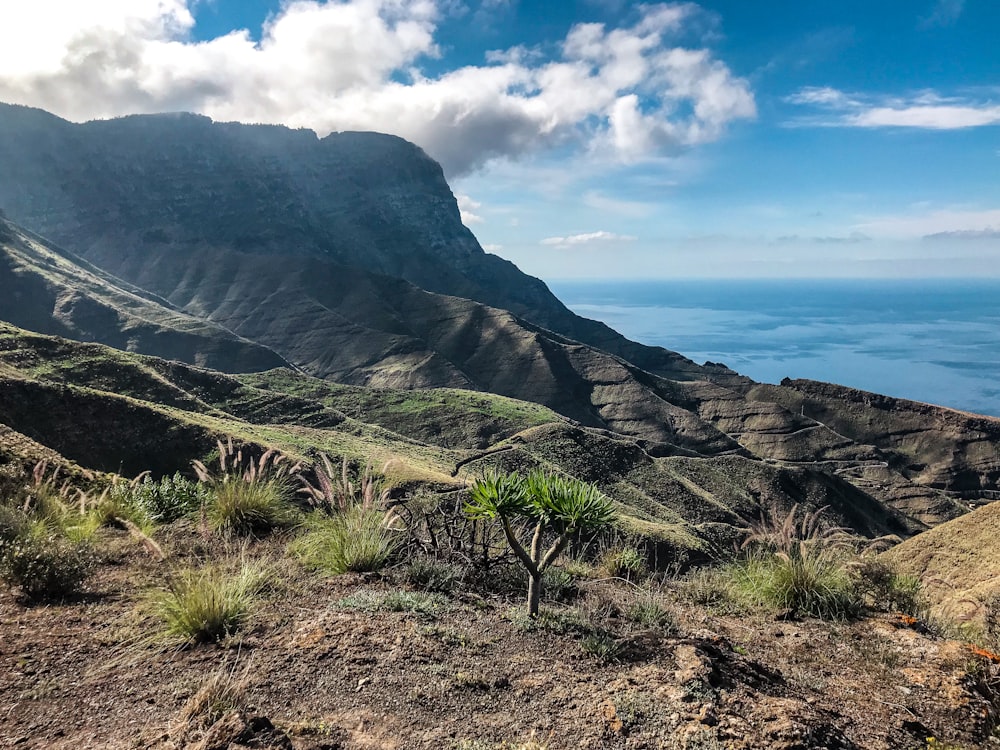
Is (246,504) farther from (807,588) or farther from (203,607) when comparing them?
(807,588)

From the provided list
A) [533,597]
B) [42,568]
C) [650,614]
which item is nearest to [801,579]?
[650,614]

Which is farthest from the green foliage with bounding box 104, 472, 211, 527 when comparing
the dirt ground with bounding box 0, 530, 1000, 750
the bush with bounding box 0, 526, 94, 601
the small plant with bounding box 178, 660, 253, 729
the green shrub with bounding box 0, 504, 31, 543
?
the small plant with bounding box 178, 660, 253, 729

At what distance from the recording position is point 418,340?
11894 centimetres

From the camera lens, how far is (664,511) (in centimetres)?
4681

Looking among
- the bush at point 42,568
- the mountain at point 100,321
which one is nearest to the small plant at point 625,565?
the bush at point 42,568

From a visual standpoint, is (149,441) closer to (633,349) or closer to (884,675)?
(884,675)

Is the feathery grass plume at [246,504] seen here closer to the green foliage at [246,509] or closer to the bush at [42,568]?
the green foliage at [246,509]

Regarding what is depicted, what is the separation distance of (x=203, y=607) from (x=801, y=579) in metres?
5.70

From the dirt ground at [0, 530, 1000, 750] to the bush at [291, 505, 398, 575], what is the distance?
7.7 inches

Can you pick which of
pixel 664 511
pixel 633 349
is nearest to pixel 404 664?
pixel 664 511

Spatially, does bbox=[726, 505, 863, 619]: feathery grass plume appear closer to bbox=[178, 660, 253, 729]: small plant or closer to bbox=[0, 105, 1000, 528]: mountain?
bbox=[178, 660, 253, 729]: small plant

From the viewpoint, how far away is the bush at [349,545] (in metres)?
5.74

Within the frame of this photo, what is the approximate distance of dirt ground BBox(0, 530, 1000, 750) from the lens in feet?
11.1

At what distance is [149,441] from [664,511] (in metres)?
37.1
